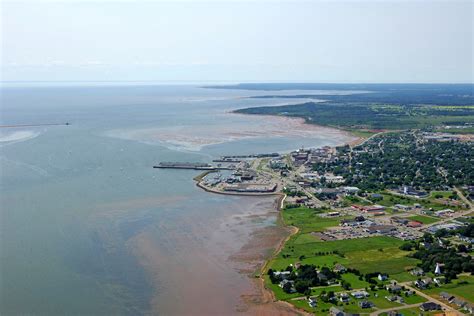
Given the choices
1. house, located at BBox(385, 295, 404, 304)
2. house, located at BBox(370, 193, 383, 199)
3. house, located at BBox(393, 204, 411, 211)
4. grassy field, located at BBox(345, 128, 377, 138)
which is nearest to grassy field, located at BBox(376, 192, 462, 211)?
house, located at BBox(370, 193, 383, 199)

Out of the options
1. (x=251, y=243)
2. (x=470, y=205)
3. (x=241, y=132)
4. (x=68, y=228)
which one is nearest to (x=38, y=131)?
(x=241, y=132)

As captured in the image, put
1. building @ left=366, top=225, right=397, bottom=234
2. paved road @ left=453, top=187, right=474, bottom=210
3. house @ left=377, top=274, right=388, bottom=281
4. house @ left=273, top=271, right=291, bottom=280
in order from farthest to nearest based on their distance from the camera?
paved road @ left=453, top=187, right=474, bottom=210 < building @ left=366, top=225, right=397, bottom=234 < house @ left=273, top=271, right=291, bottom=280 < house @ left=377, top=274, right=388, bottom=281

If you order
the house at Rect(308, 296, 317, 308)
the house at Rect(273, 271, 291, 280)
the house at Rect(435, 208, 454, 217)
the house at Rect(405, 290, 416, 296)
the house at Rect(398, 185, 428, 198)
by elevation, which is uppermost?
the house at Rect(398, 185, 428, 198)

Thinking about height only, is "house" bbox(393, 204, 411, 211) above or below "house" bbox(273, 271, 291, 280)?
above

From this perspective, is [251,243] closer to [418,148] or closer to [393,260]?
[393,260]

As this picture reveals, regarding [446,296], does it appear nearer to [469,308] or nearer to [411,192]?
[469,308]

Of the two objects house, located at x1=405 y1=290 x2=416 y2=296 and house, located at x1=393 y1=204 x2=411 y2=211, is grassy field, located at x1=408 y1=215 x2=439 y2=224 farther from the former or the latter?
house, located at x1=405 y1=290 x2=416 y2=296
